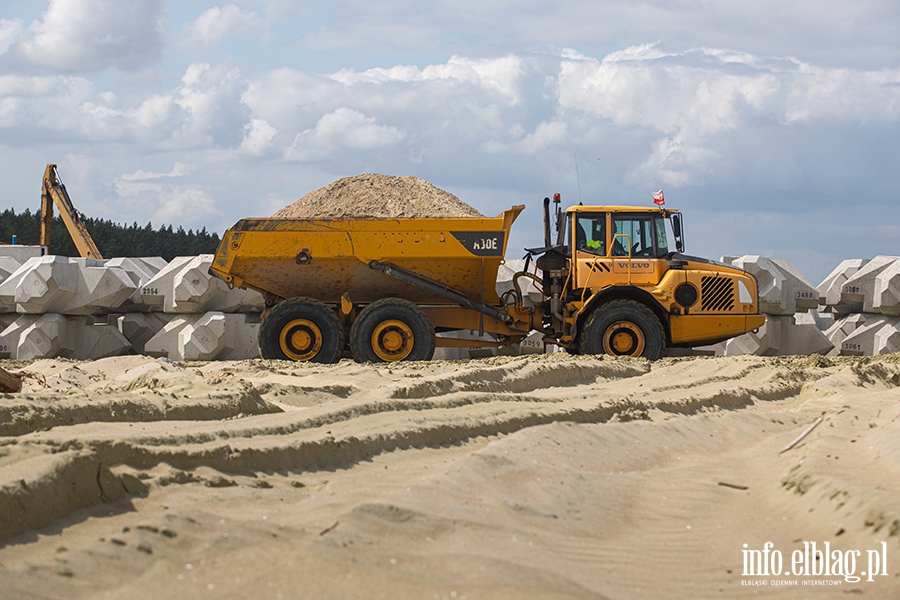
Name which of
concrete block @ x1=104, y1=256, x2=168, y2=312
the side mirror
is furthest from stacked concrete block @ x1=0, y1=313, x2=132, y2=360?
the side mirror

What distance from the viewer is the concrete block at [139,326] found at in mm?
13273

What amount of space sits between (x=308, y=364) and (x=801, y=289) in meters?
7.99

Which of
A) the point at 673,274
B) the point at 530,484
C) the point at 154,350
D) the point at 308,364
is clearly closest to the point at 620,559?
the point at 530,484

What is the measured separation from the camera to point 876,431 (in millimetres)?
6297

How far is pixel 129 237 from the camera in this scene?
135ft

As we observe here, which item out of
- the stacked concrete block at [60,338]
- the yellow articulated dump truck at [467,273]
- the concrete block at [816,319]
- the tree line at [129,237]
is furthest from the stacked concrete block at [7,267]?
the tree line at [129,237]

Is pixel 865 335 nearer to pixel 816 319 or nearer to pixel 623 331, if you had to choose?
pixel 816 319

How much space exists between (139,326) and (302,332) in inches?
131

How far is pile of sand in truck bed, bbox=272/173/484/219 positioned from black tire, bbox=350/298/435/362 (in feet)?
15.6

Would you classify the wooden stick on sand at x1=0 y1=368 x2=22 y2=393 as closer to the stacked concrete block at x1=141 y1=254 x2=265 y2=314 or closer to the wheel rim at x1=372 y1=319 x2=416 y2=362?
the wheel rim at x1=372 y1=319 x2=416 y2=362

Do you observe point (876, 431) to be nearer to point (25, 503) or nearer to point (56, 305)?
point (25, 503)

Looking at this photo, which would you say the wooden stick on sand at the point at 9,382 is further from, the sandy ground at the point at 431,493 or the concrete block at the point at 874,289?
the concrete block at the point at 874,289

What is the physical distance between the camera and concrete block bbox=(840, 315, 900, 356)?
13.6 meters

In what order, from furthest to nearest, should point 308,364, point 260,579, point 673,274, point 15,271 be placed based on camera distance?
point 15,271 → point 673,274 → point 308,364 → point 260,579
